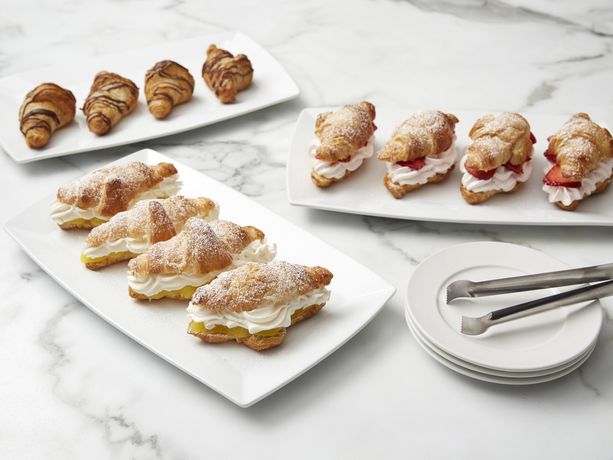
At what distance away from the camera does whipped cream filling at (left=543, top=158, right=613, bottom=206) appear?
7.14ft

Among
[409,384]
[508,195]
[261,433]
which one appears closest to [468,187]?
[508,195]

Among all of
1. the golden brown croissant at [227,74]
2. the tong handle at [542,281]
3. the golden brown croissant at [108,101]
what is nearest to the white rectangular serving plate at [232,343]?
the tong handle at [542,281]

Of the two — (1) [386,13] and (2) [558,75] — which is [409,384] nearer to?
(2) [558,75]

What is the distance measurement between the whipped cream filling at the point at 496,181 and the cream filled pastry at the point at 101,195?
3.09 ft

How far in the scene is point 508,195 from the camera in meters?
2.28

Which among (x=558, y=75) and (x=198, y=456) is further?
(x=558, y=75)

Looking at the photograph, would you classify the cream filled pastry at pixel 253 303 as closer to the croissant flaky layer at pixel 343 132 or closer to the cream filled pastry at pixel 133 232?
the cream filled pastry at pixel 133 232

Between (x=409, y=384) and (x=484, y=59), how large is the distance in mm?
1917

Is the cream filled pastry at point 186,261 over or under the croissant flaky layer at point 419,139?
under

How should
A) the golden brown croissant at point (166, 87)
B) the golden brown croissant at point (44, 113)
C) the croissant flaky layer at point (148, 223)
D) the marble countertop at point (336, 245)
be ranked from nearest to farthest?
1. the marble countertop at point (336, 245)
2. the croissant flaky layer at point (148, 223)
3. the golden brown croissant at point (44, 113)
4. the golden brown croissant at point (166, 87)

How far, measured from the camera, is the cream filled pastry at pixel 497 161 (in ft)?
7.20

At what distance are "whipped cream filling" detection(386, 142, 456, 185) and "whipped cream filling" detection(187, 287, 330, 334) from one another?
653 millimetres

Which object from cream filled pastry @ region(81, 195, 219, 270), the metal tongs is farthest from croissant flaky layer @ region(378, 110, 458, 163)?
cream filled pastry @ region(81, 195, 219, 270)

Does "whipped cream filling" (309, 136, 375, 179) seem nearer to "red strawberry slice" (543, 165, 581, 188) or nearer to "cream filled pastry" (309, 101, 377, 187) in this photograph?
"cream filled pastry" (309, 101, 377, 187)
